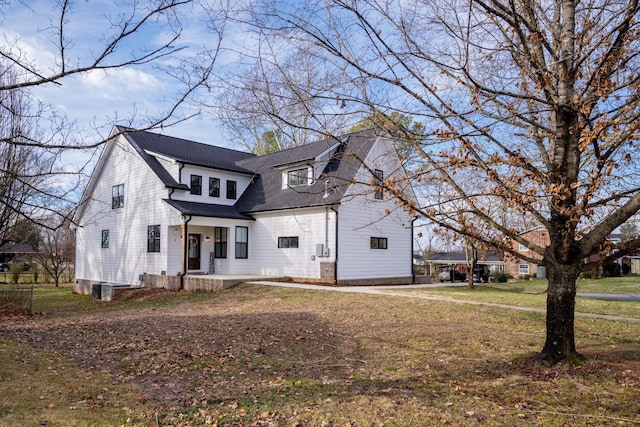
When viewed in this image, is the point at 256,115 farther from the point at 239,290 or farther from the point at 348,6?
the point at 239,290

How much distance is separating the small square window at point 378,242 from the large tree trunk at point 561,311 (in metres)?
14.4

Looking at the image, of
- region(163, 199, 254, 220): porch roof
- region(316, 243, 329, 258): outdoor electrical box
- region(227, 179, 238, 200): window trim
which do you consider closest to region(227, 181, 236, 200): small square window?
region(227, 179, 238, 200): window trim

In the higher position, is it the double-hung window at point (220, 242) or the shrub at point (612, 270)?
the double-hung window at point (220, 242)

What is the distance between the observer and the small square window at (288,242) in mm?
20344

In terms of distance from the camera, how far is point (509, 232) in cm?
607

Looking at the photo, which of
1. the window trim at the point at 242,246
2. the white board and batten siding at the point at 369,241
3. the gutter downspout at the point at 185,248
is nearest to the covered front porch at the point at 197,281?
the gutter downspout at the point at 185,248

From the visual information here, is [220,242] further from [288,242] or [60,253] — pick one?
[60,253]

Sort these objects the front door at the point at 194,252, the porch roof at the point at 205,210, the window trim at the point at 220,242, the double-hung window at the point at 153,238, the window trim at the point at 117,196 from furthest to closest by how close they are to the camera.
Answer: the window trim at the point at 117,196, the window trim at the point at 220,242, the front door at the point at 194,252, the double-hung window at the point at 153,238, the porch roof at the point at 205,210

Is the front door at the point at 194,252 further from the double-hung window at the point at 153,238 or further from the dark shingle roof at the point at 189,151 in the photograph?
the dark shingle roof at the point at 189,151

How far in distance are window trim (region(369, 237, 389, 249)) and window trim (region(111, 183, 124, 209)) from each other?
12997 millimetres

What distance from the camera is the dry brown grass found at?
4.75 meters

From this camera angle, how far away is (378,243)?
68.6 ft

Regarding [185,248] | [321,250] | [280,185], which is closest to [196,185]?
[185,248]

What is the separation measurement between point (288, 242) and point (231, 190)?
494 centimetres
